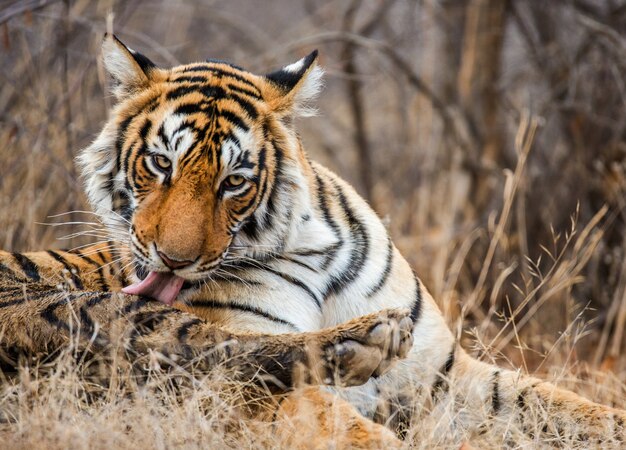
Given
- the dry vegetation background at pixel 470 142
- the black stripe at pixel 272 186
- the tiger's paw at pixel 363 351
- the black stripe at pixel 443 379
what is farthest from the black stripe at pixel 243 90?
the dry vegetation background at pixel 470 142

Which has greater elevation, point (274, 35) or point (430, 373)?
point (274, 35)

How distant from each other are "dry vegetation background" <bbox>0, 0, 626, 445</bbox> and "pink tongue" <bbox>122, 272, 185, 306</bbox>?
5.57ft

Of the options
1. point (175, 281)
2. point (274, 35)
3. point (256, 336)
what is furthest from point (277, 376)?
point (274, 35)

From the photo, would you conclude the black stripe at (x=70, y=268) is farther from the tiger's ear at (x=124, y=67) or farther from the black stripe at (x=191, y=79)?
the black stripe at (x=191, y=79)

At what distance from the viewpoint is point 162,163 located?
2994 millimetres

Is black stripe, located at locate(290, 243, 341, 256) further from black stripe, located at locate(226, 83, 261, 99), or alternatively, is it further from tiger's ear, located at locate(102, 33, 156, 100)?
tiger's ear, located at locate(102, 33, 156, 100)

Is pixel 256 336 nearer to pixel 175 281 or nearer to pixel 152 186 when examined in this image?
pixel 175 281

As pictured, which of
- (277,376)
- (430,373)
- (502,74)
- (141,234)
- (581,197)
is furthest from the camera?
(502,74)

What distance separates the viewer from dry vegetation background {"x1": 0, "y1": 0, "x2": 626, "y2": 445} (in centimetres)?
504

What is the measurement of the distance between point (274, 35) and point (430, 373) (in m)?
8.37

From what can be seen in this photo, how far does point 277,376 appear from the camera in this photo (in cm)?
264

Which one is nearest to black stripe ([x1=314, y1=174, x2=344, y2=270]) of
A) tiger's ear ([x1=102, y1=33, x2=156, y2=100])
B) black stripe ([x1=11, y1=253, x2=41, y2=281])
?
tiger's ear ([x1=102, y1=33, x2=156, y2=100])

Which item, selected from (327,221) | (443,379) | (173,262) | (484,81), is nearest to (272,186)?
(327,221)

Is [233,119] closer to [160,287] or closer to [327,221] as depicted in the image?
[327,221]
